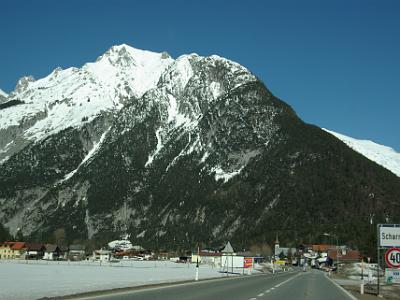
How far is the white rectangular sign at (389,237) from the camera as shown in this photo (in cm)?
3619

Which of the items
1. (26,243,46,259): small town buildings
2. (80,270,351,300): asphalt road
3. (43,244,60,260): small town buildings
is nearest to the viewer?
(80,270,351,300): asphalt road

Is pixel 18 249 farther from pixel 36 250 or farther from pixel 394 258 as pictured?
pixel 394 258

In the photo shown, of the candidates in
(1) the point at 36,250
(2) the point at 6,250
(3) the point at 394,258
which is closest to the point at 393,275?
(3) the point at 394,258

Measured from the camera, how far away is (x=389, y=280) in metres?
36.1

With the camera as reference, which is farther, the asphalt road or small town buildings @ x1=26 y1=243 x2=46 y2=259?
small town buildings @ x1=26 y1=243 x2=46 y2=259

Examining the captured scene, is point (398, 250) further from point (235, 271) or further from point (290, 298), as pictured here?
point (235, 271)

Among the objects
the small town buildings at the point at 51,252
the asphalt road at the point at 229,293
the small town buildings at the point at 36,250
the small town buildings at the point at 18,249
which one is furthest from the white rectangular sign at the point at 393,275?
the small town buildings at the point at 18,249

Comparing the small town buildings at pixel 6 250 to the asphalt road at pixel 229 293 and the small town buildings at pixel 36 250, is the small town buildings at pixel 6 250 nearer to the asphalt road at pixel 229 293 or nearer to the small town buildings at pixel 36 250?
the small town buildings at pixel 36 250

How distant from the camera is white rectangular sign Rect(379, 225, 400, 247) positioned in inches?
1425

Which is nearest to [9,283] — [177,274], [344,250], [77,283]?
[77,283]

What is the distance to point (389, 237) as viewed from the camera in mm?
36469

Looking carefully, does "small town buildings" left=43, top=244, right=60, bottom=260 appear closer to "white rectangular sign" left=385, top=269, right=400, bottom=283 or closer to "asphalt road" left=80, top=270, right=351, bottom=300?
"asphalt road" left=80, top=270, right=351, bottom=300

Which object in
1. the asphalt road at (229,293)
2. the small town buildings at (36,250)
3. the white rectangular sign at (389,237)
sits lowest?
the asphalt road at (229,293)

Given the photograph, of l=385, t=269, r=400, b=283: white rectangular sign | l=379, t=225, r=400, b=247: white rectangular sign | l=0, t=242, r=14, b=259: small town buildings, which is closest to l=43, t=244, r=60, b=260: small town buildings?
l=0, t=242, r=14, b=259: small town buildings
